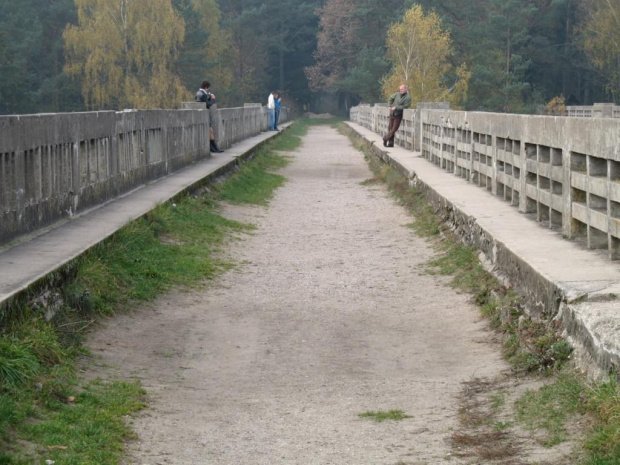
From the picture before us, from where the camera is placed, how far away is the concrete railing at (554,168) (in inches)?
309

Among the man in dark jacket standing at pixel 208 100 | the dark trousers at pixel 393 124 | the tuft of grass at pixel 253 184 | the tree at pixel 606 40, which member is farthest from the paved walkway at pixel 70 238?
the tree at pixel 606 40

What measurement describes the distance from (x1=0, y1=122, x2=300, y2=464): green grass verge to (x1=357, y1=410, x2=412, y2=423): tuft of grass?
124cm

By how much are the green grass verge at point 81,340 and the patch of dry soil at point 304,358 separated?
18 centimetres

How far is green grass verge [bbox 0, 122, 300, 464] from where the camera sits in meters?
5.09

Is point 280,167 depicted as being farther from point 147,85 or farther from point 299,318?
Answer: point 147,85

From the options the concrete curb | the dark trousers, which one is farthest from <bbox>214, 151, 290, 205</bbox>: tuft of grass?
the concrete curb

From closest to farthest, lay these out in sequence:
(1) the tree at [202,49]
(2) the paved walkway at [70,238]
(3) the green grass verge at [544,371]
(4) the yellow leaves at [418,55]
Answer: (3) the green grass verge at [544,371], (2) the paved walkway at [70,238], (4) the yellow leaves at [418,55], (1) the tree at [202,49]

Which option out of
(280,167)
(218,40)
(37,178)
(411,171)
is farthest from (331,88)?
(37,178)

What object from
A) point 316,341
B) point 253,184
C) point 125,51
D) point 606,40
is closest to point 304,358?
point 316,341

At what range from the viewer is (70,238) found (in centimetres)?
925

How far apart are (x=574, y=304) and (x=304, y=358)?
6.07 ft

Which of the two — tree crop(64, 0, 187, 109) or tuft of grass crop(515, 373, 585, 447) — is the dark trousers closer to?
tuft of grass crop(515, 373, 585, 447)

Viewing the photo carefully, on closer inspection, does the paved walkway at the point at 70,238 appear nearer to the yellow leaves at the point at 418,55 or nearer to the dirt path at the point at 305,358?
the dirt path at the point at 305,358

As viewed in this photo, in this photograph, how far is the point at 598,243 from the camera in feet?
27.5
